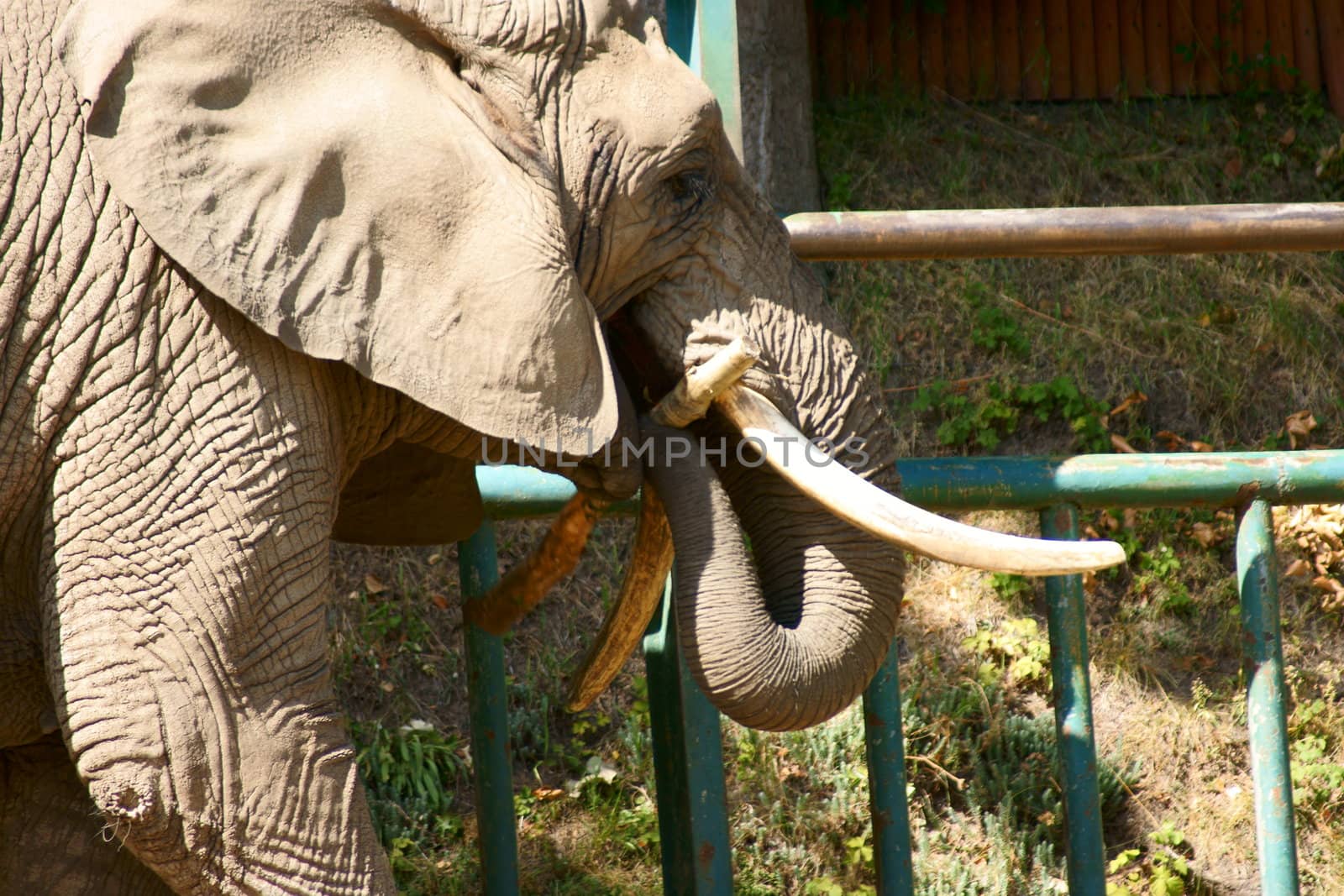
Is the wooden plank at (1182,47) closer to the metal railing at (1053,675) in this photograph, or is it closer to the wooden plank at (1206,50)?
the wooden plank at (1206,50)

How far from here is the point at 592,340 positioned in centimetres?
233

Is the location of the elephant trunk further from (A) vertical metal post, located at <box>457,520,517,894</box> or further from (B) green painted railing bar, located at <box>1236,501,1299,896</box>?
(B) green painted railing bar, located at <box>1236,501,1299,896</box>

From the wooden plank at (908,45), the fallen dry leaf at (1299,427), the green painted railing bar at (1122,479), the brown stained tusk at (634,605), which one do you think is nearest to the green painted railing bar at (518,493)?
the brown stained tusk at (634,605)

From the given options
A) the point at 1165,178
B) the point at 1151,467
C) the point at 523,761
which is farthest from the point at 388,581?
the point at 1165,178

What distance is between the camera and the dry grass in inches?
178

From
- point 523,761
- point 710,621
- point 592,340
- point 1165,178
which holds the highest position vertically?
point 1165,178

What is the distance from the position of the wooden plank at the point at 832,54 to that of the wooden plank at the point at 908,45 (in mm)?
262

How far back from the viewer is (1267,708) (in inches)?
113

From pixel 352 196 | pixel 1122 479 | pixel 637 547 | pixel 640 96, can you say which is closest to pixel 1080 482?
pixel 1122 479

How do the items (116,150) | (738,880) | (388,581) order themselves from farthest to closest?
(388,581) → (738,880) → (116,150)

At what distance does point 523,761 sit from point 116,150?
2.99 metres

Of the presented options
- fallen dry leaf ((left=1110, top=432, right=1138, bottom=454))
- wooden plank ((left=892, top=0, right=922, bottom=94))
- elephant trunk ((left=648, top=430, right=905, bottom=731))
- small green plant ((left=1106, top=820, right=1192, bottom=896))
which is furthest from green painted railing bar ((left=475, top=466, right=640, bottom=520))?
wooden plank ((left=892, top=0, right=922, bottom=94))

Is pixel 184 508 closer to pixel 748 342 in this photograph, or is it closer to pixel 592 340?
pixel 592 340

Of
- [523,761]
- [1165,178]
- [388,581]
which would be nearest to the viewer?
[523,761]
